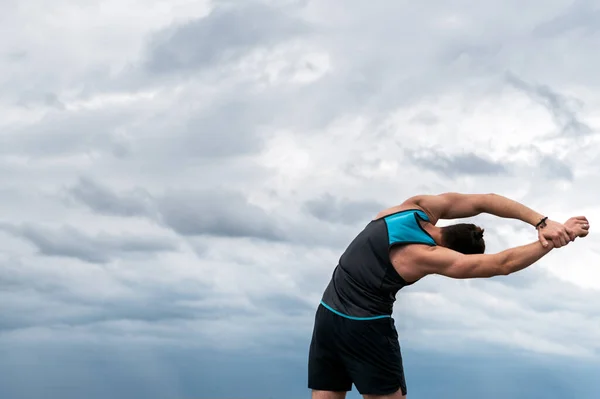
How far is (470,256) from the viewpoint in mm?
6352

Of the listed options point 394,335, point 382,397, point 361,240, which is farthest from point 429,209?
point 382,397

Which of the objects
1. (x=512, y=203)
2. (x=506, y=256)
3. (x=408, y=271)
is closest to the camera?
(x=506, y=256)

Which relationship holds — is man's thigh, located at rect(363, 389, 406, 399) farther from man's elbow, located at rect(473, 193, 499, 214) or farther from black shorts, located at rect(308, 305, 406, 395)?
man's elbow, located at rect(473, 193, 499, 214)

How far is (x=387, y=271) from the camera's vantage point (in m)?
Result: 6.79

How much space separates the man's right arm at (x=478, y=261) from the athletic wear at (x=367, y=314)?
197 millimetres

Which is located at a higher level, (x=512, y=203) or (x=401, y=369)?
(x=512, y=203)

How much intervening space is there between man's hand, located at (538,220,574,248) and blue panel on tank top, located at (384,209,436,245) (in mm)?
873

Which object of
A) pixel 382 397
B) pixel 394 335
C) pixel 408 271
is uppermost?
pixel 408 271

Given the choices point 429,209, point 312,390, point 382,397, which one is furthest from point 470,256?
point 312,390

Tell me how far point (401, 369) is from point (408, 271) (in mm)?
960

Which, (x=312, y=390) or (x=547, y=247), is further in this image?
(x=312, y=390)

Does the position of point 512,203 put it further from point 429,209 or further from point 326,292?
point 326,292

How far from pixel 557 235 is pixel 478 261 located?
0.62 m

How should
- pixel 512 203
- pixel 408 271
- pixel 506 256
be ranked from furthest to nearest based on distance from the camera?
pixel 512 203 < pixel 408 271 < pixel 506 256
